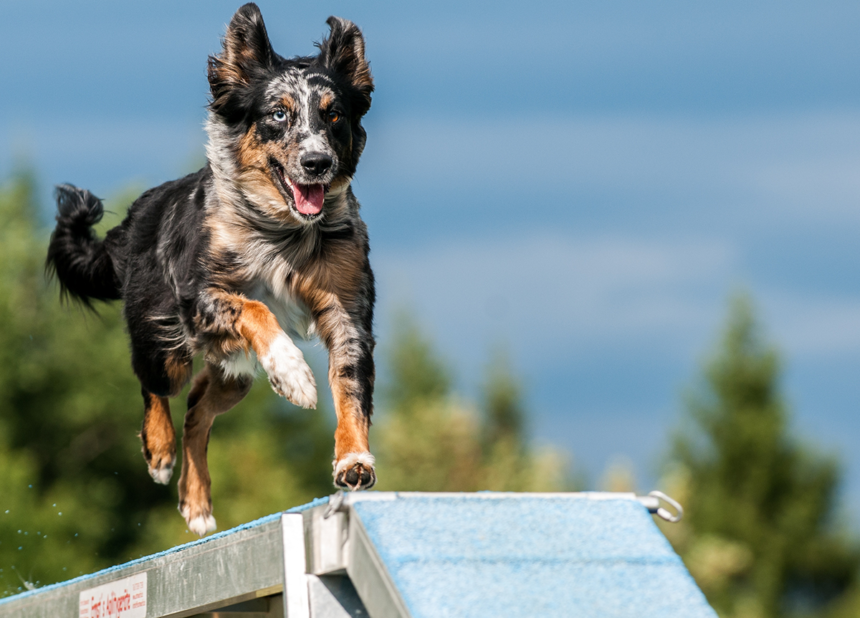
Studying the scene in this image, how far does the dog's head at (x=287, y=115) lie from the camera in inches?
218

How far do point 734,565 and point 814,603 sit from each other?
390 centimetres

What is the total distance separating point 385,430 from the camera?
29.2 meters

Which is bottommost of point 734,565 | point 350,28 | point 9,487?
point 734,565

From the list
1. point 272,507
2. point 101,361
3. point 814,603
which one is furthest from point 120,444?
point 814,603

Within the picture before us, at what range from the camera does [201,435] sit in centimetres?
675

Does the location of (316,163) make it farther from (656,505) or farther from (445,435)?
(445,435)

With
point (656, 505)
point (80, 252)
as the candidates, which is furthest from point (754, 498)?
point (656, 505)

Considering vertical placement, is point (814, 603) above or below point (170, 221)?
below

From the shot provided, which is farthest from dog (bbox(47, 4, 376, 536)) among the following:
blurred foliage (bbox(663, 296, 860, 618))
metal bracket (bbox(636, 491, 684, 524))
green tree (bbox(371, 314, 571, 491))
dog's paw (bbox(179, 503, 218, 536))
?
blurred foliage (bbox(663, 296, 860, 618))

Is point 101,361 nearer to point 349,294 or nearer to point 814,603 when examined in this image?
point 814,603

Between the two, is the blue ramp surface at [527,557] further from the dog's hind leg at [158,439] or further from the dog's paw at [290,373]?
the dog's hind leg at [158,439]

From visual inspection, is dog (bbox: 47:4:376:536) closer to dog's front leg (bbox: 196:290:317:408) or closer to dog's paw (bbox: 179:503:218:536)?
dog's front leg (bbox: 196:290:317:408)

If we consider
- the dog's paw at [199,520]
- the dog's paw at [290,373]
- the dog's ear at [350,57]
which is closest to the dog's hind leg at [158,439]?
the dog's paw at [199,520]

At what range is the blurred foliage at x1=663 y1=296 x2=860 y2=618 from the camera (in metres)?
28.7
